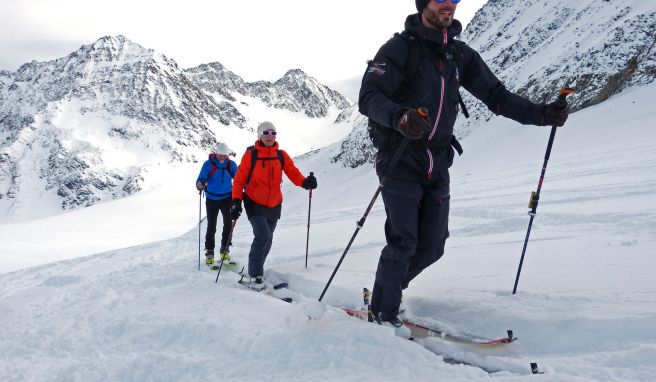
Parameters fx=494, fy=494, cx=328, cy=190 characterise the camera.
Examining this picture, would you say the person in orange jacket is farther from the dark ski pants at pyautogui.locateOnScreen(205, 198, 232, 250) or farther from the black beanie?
the black beanie

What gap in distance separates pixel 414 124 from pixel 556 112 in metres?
1.50

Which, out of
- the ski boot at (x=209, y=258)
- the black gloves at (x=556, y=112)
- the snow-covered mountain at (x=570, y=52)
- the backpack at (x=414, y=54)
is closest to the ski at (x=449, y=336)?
Answer: the black gloves at (x=556, y=112)

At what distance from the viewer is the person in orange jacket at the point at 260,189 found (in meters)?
6.81

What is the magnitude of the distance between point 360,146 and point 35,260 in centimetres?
2955

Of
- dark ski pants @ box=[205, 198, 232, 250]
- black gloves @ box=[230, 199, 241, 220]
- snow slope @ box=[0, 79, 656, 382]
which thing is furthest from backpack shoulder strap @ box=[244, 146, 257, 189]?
dark ski pants @ box=[205, 198, 232, 250]

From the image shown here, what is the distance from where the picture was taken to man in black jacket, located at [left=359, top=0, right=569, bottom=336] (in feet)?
12.0

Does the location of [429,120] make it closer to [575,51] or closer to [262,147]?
[262,147]

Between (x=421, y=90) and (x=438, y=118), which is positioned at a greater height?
(x=421, y=90)

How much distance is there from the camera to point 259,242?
6961 mm

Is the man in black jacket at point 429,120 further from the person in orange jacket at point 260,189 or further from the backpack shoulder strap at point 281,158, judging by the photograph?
the backpack shoulder strap at point 281,158

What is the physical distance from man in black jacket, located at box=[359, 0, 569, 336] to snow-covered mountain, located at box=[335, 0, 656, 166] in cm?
2734

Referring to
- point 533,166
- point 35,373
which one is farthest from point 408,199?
point 533,166

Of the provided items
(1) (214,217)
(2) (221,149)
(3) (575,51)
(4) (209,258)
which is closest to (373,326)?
(4) (209,258)

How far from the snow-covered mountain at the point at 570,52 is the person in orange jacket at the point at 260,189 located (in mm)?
26252
